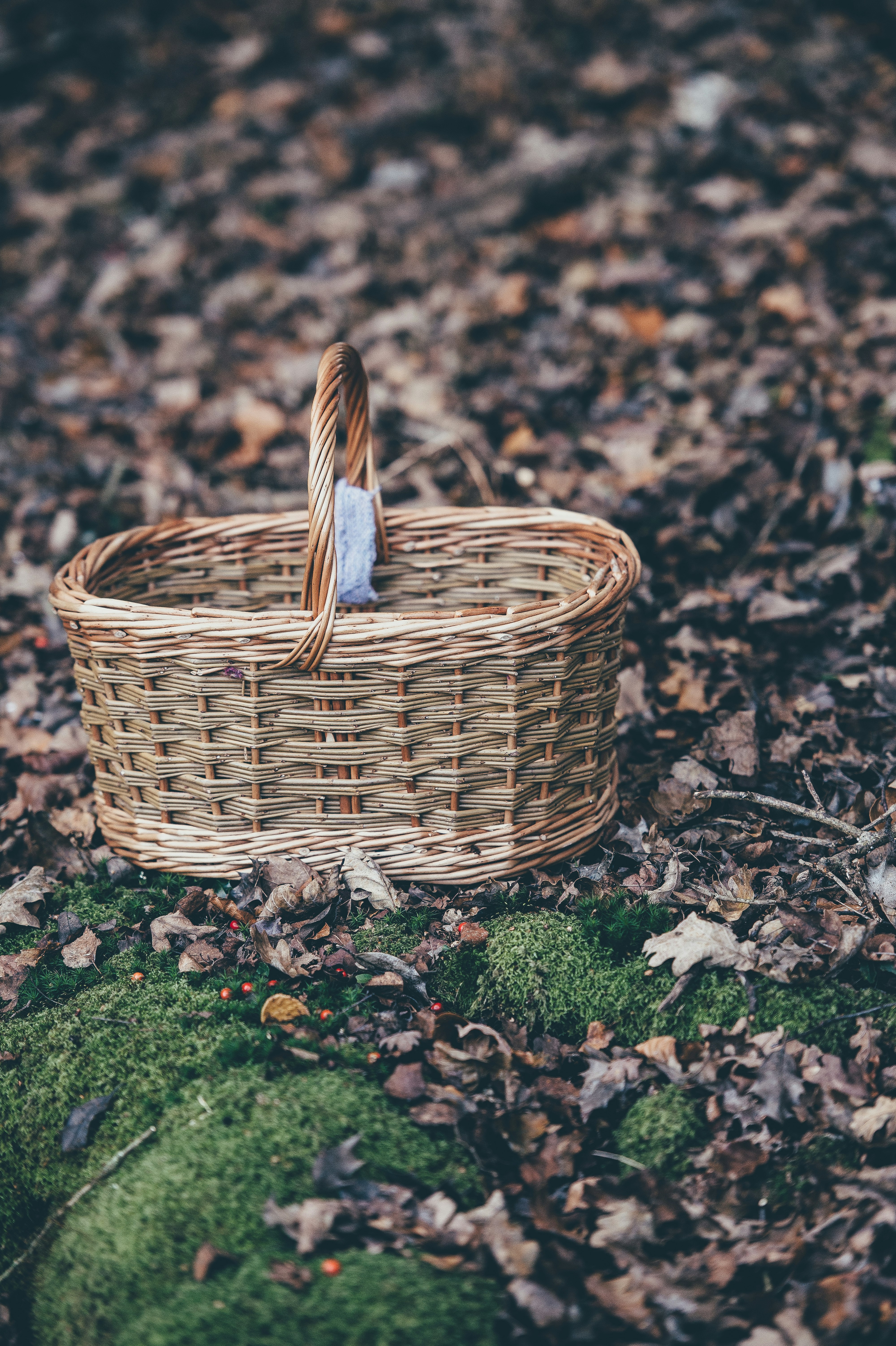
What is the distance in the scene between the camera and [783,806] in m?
2.49

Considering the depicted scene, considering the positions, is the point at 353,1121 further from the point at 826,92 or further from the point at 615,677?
the point at 826,92

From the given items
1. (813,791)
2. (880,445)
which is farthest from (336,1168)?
(880,445)

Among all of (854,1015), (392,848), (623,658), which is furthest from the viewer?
(623,658)

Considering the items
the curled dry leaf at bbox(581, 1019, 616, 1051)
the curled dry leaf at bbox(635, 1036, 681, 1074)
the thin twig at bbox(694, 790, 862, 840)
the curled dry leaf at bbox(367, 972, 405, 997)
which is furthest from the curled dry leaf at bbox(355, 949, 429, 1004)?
the thin twig at bbox(694, 790, 862, 840)

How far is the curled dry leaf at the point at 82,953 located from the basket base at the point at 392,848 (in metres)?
0.26

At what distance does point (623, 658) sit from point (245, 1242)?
2.19m

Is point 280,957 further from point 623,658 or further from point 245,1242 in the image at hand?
point 623,658

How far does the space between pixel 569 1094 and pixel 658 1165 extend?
217 mm

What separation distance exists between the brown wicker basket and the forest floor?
0.53 feet

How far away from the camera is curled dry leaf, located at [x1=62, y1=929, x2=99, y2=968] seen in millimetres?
2334

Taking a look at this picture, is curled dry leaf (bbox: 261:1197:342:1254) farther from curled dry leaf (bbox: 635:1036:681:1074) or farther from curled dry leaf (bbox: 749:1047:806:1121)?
curled dry leaf (bbox: 749:1047:806:1121)

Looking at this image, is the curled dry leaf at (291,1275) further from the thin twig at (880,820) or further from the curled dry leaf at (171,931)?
the thin twig at (880,820)

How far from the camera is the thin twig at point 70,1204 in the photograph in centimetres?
183

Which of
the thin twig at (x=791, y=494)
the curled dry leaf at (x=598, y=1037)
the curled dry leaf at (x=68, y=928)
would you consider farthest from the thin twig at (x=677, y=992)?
the thin twig at (x=791, y=494)
